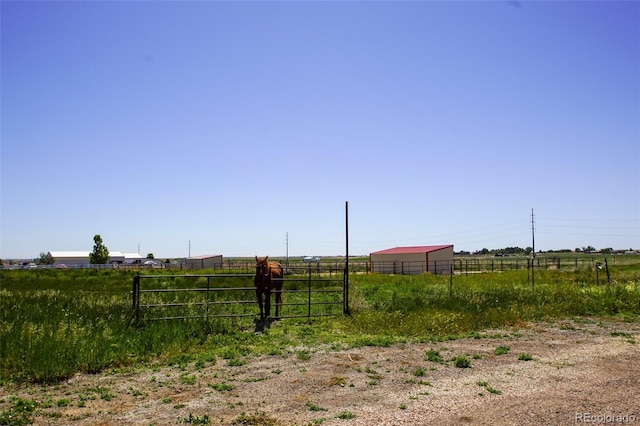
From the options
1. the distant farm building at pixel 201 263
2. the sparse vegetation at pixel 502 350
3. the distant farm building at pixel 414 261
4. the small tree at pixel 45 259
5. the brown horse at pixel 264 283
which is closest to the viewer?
the sparse vegetation at pixel 502 350

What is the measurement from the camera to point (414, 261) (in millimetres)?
49875

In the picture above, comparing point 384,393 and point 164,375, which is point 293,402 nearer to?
point 384,393

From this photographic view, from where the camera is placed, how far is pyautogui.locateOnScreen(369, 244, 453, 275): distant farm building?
48906 millimetres

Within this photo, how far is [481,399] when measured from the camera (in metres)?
6.63

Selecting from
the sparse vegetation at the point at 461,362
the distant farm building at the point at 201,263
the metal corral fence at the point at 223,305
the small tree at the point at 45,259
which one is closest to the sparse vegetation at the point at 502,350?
the sparse vegetation at the point at 461,362

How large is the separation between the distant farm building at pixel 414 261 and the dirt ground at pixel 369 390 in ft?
124

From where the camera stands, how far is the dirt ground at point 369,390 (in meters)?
5.97

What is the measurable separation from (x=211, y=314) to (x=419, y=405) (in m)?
8.05

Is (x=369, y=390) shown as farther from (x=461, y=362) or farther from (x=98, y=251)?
(x=98, y=251)

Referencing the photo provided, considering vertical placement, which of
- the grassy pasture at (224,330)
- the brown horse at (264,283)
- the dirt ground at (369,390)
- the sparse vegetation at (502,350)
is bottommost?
the dirt ground at (369,390)

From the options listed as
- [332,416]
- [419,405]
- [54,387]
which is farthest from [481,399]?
[54,387]

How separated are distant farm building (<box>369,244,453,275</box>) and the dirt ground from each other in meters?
37.9

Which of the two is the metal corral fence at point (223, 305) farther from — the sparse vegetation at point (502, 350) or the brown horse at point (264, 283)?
the sparse vegetation at point (502, 350)

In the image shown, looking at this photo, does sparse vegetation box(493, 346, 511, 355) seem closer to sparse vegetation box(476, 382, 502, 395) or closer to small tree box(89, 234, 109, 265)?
sparse vegetation box(476, 382, 502, 395)
